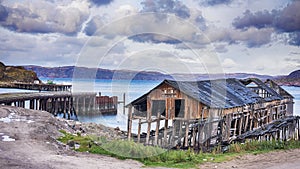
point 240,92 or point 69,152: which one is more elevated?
point 240,92

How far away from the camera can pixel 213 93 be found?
25.4 metres

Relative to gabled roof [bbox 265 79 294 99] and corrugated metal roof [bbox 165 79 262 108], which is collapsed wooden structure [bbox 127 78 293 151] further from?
gabled roof [bbox 265 79 294 99]

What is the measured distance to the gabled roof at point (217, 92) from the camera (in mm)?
23055

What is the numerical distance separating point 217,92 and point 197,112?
4.23 metres

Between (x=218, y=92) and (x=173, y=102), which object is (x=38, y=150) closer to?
(x=173, y=102)

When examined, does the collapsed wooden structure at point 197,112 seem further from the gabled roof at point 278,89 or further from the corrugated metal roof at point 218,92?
the gabled roof at point 278,89

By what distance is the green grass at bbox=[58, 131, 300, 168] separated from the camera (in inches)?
636

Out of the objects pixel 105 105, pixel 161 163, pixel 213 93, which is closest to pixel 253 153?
pixel 161 163

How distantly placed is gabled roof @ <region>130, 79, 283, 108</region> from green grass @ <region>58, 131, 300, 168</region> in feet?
13.1

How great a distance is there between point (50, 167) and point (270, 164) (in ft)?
29.0

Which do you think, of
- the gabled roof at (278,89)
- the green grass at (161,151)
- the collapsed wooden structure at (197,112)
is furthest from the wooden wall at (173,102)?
the gabled roof at (278,89)

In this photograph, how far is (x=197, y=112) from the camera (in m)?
22.6

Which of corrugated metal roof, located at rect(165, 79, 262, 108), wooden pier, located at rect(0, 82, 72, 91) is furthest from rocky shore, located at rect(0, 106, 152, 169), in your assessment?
wooden pier, located at rect(0, 82, 72, 91)

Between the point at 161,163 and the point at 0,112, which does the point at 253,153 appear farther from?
the point at 0,112
